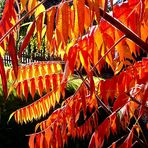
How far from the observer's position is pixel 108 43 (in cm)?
129

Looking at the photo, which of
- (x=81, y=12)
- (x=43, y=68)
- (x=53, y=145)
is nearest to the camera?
(x=81, y=12)

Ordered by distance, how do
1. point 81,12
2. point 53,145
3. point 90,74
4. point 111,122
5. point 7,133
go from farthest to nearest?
point 7,133 < point 111,122 < point 53,145 < point 90,74 < point 81,12

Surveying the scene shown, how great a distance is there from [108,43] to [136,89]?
0.97 metres

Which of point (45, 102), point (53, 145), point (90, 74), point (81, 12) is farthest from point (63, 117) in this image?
point (81, 12)

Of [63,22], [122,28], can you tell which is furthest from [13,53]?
[122,28]

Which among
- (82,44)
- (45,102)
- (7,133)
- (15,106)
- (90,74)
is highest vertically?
(82,44)

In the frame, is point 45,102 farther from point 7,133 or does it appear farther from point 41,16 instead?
point 7,133

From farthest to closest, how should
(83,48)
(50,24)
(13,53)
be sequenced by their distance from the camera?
1. (83,48)
2. (50,24)
3. (13,53)

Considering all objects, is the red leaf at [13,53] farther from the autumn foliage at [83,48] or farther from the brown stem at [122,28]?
the brown stem at [122,28]

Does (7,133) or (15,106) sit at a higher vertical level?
(15,106)

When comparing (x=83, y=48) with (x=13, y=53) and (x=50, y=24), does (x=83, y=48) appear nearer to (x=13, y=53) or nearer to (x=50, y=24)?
(x=50, y=24)

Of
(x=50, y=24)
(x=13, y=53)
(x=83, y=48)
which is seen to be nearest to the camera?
(x=13, y=53)

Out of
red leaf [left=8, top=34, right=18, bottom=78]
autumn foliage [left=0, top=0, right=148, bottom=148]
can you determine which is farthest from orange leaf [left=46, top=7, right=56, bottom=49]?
red leaf [left=8, top=34, right=18, bottom=78]

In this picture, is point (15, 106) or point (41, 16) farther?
point (15, 106)
